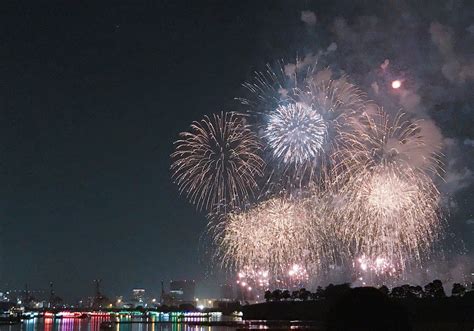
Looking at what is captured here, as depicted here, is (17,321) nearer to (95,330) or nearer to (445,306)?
(95,330)

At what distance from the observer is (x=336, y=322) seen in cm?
377

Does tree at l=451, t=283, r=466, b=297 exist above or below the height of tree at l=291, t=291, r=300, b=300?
below

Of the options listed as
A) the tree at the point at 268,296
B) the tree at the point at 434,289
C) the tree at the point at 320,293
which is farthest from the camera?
the tree at the point at 268,296

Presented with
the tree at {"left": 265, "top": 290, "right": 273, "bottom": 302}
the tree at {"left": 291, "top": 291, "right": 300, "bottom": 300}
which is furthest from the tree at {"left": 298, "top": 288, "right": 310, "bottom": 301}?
the tree at {"left": 265, "top": 290, "right": 273, "bottom": 302}

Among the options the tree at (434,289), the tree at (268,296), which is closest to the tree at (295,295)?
the tree at (268,296)

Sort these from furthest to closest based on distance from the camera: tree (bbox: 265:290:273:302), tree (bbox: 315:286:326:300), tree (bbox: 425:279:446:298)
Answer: tree (bbox: 265:290:273:302), tree (bbox: 315:286:326:300), tree (bbox: 425:279:446:298)

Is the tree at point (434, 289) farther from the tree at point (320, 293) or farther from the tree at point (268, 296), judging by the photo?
the tree at point (268, 296)

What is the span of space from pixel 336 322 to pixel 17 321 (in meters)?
196

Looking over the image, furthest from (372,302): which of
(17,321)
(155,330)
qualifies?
(17,321)

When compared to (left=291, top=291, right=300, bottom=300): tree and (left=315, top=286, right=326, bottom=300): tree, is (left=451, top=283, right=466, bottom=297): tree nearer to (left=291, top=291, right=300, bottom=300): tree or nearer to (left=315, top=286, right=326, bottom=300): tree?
(left=315, top=286, right=326, bottom=300): tree

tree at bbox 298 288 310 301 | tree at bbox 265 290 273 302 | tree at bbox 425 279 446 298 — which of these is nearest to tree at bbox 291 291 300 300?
tree at bbox 298 288 310 301

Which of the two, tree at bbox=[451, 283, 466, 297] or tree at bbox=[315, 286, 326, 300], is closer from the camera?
tree at bbox=[451, 283, 466, 297]

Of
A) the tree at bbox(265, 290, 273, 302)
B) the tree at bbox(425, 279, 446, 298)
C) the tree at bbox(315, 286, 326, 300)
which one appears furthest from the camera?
the tree at bbox(265, 290, 273, 302)

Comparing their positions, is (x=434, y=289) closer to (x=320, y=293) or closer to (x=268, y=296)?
(x=320, y=293)
